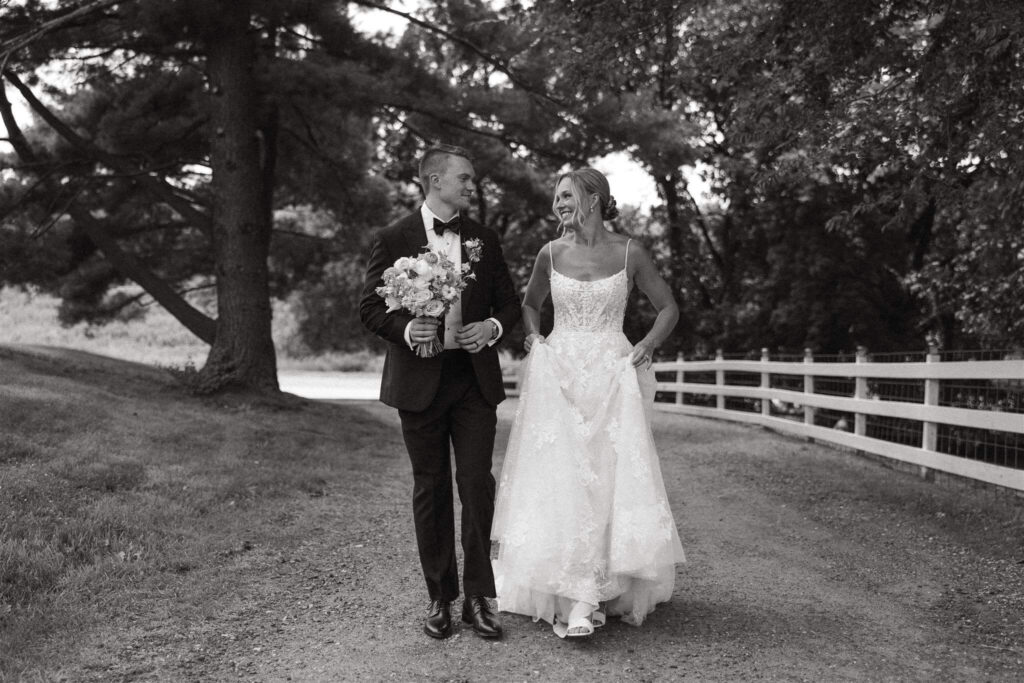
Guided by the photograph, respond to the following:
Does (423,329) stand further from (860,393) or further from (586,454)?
(860,393)

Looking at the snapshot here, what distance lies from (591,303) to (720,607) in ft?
5.54

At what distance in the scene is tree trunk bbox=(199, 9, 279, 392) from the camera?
12109 millimetres

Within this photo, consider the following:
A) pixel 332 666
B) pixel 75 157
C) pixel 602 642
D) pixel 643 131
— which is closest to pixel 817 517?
pixel 602 642

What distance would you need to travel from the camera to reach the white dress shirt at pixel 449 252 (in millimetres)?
4410

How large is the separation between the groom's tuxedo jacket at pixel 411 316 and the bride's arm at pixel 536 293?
1.17ft

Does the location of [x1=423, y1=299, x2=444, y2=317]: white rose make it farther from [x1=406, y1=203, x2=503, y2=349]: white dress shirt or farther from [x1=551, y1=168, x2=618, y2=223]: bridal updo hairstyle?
[x1=551, y1=168, x2=618, y2=223]: bridal updo hairstyle

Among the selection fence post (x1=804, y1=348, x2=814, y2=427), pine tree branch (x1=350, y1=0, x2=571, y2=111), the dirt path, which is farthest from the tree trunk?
fence post (x1=804, y1=348, x2=814, y2=427)

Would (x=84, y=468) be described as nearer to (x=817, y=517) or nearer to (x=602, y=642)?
(x=602, y=642)

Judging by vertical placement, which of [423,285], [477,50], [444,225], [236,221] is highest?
[477,50]

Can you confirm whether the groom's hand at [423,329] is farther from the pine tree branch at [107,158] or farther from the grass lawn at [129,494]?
the pine tree branch at [107,158]

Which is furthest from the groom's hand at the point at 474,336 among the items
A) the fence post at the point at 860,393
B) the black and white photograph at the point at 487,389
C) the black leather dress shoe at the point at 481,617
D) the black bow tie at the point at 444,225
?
the fence post at the point at 860,393

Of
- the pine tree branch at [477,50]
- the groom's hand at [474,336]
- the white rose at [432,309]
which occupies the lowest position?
the groom's hand at [474,336]

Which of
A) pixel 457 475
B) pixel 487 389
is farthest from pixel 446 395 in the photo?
pixel 457 475

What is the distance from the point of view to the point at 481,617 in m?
4.46
